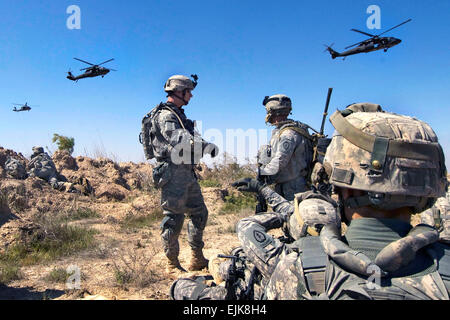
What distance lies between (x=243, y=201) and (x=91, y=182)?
5.60 meters

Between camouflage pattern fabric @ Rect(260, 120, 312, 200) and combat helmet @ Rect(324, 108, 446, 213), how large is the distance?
194 cm

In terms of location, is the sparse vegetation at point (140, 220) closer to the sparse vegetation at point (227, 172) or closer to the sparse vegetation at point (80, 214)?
the sparse vegetation at point (80, 214)

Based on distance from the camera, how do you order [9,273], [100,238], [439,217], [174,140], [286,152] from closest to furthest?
Result: [439,217]
[286,152]
[174,140]
[9,273]
[100,238]

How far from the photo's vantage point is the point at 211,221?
704 centimetres

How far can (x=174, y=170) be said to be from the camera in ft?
12.8

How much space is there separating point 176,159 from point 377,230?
110 inches

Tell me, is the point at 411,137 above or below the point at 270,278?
above

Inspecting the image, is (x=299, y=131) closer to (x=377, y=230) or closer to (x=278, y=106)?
(x=278, y=106)

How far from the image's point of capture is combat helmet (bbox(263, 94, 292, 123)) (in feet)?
12.6

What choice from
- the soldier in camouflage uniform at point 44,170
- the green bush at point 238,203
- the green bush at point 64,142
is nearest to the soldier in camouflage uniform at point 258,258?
the green bush at point 238,203

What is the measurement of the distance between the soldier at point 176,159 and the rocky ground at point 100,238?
49 cm

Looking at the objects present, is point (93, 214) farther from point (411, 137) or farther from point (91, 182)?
point (411, 137)

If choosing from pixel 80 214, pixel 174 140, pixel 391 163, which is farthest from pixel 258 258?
pixel 80 214

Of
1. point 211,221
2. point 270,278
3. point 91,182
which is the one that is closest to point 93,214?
point 211,221
